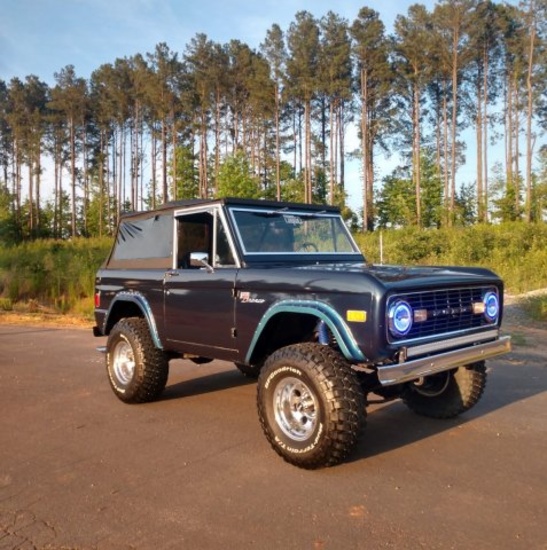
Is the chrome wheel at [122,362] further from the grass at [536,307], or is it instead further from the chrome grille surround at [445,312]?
the grass at [536,307]

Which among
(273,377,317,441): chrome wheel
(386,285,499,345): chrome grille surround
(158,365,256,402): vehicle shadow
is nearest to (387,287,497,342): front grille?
(386,285,499,345): chrome grille surround

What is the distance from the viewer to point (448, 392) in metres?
5.34

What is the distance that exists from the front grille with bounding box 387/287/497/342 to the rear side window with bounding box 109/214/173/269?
2.66 m

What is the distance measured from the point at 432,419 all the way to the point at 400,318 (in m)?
1.85

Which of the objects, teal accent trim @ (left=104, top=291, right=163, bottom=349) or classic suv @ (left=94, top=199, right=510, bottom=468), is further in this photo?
teal accent trim @ (left=104, top=291, right=163, bottom=349)

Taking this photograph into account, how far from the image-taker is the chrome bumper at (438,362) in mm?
3854

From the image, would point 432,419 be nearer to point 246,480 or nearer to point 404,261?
point 246,480

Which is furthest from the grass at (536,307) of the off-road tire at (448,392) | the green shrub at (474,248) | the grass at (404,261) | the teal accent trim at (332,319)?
the teal accent trim at (332,319)

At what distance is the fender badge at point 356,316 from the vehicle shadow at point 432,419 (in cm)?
111

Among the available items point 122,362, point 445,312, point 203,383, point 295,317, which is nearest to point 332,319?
point 295,317

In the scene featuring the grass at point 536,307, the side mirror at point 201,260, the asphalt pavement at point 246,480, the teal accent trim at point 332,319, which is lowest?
the asphalt pavement at point 246,480

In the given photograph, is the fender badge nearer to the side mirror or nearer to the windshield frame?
the windshield frame

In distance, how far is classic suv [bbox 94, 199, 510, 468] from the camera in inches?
157

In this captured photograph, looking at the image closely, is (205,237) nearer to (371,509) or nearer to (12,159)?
(371,509)
